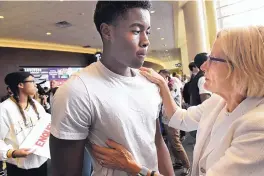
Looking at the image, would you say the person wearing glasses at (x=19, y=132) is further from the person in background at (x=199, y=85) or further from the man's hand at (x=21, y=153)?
the person in background at (x=199, y=85)

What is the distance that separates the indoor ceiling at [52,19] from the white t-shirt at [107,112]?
473 centimetres

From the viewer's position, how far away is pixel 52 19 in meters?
6.52

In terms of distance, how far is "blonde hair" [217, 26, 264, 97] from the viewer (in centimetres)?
90

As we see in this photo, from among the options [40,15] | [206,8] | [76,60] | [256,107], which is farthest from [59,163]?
[76,60]

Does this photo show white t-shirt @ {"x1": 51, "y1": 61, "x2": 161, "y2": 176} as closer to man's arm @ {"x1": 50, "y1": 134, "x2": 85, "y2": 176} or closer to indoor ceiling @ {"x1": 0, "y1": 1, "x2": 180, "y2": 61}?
man's arm @ {"x1": 50, "y1": 134, "x2": 85, "y2": 176}

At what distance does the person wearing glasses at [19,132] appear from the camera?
1816mm

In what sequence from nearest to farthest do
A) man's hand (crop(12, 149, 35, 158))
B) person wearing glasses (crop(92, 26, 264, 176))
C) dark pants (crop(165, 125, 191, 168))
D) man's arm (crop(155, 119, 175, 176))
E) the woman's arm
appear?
person wearing glasses (crop(92, 26, 264, 176))
the woman's arm
man's arm (crop(155, 119, 175, 176))
man's hand (crop(12, 149, 35, 158))
dark pants (crop(165, 125, 191, 168))

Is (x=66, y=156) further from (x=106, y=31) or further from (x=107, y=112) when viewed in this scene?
(x=106, y=31)

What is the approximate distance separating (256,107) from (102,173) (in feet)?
2.04

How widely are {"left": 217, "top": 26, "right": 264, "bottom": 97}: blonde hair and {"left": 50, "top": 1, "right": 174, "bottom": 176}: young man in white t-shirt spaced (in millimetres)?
324

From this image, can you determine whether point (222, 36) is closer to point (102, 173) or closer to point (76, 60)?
point (102, 173)

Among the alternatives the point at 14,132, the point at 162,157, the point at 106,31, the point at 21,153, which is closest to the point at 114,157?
the point at 162,157

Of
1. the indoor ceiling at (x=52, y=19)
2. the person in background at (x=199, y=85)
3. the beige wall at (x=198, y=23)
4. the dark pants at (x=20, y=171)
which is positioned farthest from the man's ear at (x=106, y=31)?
the beige wall at (x=198, y=23)

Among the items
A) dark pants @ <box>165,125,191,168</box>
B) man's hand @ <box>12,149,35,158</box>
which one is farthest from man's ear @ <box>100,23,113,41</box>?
dark pants @ <box>165,125,191,168</box>
